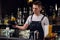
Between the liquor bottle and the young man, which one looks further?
the liquor bottle

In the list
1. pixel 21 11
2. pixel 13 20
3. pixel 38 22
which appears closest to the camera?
pixel 38 22

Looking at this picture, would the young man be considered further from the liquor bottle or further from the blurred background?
the liquor bottle

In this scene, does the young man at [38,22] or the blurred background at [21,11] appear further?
the blurred background at [21,11]

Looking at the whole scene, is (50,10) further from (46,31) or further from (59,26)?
(46,31)

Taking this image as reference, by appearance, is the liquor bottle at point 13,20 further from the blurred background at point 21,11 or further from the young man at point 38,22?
the young man at point 38,22

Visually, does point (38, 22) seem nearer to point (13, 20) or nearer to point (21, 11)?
point (13, 20)

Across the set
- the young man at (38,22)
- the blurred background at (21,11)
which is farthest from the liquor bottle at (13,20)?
the young man at (38,22)

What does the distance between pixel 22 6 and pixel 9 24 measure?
564mm

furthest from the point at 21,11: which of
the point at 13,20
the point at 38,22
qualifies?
the point at 38,22

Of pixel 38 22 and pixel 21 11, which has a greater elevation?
pixel 21 11

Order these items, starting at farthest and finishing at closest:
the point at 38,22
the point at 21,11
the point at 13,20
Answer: the point at 21,11
the point at 13,20
the point at 38,22

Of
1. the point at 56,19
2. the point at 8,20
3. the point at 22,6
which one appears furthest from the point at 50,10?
the point at 8,20

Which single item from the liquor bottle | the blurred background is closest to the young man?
the blurred background

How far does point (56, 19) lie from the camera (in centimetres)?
473
